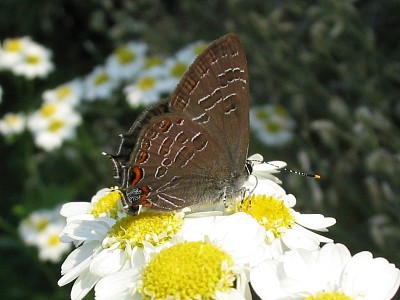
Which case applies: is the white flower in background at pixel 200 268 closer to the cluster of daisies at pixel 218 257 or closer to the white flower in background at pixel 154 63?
the cluster of daisies at pixel 218 257

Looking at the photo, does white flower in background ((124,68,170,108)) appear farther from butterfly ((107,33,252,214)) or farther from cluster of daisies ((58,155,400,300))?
cluster of daisies ((58,155,400,300))

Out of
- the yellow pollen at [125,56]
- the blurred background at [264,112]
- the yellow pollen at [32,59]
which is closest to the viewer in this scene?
the blurred background at [264,112]

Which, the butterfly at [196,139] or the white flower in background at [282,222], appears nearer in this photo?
the white flower in background at [282,222]

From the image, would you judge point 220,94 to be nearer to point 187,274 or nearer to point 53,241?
point 187,274

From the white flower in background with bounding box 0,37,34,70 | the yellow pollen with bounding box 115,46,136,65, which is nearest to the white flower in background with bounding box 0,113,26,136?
the white flower in background with bounding box 0,37,34,70

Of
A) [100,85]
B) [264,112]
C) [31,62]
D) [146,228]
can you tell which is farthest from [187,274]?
[31,62]

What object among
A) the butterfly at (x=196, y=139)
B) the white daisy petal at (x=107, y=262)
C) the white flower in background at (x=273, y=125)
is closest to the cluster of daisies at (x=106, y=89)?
the white flower in background at (x=273, y=125)
